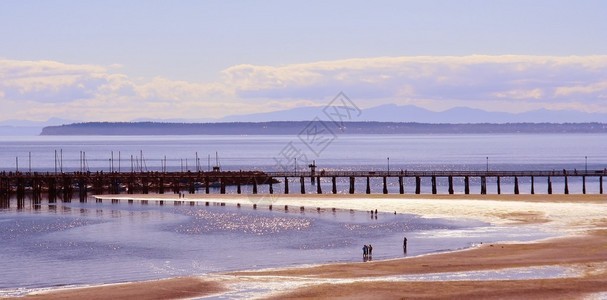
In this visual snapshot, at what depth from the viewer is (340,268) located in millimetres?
54281

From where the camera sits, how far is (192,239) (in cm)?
7175

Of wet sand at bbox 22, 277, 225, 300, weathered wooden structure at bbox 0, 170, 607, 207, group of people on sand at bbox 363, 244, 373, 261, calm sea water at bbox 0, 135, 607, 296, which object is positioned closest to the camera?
wet sand at bbox 22, 277, 225, 300

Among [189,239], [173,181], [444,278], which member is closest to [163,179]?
[173,181]

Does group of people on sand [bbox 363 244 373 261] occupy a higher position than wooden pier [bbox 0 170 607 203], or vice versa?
wooden pier [bbox 0 170 607 203]

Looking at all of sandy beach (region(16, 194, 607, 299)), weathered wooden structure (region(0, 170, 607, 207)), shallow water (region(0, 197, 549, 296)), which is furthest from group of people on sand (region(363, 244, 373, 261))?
weathered wooden structure (region(0, 170, 607, 207))

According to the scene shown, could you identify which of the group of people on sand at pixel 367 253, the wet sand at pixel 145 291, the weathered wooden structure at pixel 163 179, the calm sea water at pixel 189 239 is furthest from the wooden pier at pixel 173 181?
the wet sand at pixel 145 291

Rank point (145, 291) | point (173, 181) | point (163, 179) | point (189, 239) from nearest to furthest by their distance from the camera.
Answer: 1. point (145, 291)
2. point (189, 239)
3. point (163, 179)
4. point (173, 181)

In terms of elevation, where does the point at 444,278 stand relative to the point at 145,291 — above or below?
below

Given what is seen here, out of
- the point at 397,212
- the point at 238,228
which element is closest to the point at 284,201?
the point at 397,212

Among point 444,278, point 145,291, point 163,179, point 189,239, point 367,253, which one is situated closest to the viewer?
point 145,291

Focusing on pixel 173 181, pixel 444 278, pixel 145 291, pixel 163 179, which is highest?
pixel 163 179

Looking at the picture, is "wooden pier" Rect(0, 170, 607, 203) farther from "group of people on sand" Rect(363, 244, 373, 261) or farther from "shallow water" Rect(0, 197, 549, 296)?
"group of people on sand" Rect(363, 244, 373, 261)

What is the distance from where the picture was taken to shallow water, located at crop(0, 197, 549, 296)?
5612cm

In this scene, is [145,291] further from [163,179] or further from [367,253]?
[163,179]
